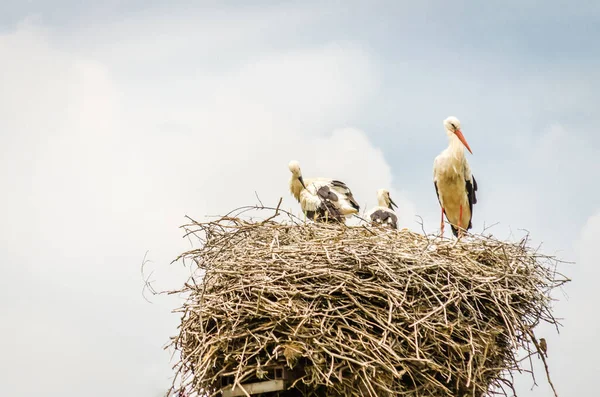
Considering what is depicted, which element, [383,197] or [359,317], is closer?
[359,317]

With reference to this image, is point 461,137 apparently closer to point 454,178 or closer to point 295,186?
point 454,178

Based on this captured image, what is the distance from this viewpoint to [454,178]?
8711 millimetres

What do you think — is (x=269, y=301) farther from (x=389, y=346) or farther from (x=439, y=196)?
(x=439, y=196)

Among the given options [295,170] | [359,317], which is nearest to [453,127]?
[295,170]

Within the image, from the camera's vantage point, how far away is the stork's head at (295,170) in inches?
370

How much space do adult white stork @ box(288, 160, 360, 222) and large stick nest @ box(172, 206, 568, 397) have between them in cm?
275

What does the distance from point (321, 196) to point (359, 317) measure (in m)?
3.69

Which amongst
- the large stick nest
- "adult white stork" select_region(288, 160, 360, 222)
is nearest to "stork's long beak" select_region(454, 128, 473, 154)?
"adult white stork" select_region(288, 160, 360, 222)

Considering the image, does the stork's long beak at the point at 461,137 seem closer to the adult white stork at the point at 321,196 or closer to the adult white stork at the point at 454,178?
the adult white stork at the point at 454,178

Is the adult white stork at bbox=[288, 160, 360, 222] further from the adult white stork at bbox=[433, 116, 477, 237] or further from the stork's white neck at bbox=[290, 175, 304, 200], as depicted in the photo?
the adult white stork at bbox=[433, 116, 477, 237]

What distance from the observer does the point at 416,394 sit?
5.43 meters

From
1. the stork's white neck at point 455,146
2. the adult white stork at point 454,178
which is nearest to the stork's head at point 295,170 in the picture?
the adult white stork at point 454,178

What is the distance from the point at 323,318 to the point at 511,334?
4.32 ft

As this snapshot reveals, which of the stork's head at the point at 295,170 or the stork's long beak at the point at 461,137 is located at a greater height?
the stork's head at the point at 295,170
